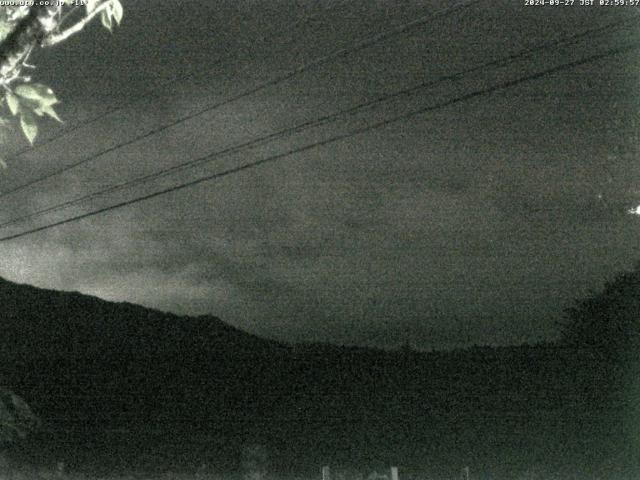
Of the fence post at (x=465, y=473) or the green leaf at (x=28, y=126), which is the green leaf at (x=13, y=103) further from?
the fence post at (x=465, y=473)

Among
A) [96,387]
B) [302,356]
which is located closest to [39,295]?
[96,387]

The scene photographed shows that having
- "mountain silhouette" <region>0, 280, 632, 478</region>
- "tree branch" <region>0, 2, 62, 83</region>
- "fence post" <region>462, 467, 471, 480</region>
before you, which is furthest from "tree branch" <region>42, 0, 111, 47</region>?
"mountain silhouette" <region>0, 280, 632, 478</region>

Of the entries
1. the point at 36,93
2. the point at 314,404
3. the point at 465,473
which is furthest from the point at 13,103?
the point at 314,404

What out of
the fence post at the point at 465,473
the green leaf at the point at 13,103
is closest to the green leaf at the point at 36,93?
the green leaf at the point at 13,103

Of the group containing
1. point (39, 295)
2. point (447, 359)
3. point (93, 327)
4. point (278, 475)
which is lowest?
point (278, 475)

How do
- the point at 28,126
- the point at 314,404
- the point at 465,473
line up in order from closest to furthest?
the point at 28,126 < the point at 465,473 < the point at 314,404

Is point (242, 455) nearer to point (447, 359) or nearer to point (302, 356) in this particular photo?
point (302, 356)

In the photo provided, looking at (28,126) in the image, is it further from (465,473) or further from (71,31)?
(465,473)

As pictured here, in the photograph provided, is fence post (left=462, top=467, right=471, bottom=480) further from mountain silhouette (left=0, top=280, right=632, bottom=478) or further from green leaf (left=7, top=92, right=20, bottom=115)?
green leaf (left=7, top=92, right=20, bottom=115)
